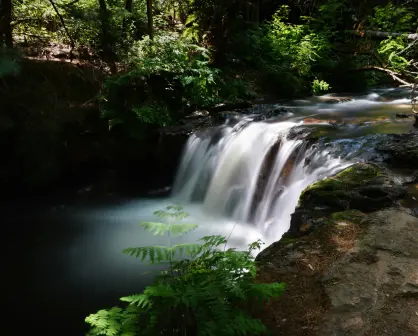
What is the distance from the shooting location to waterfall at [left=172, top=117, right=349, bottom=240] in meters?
6.85

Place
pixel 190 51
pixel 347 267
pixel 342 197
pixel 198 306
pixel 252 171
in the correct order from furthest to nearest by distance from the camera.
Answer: pixel 190 51, pixel 252 171, pixel 342 197, pixel 347 267, pixel 198 306

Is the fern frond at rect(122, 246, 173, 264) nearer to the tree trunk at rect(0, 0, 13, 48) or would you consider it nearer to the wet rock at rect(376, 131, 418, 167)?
the wet rock at rect(376, 131, 418, 167)

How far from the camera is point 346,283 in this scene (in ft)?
10.0

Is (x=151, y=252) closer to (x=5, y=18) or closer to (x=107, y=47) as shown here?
(x=5, y=18)

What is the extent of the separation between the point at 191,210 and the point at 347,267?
5.37 meters

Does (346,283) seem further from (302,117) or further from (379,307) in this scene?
(302,117)

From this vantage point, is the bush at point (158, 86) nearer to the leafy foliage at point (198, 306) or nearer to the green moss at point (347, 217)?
the green moss at point (347, 217)

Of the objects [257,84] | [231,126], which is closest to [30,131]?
[231,126]

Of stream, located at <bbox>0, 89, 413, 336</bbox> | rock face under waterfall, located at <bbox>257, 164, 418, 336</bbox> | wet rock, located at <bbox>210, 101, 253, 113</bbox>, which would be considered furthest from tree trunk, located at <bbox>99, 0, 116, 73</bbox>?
rock face under waterfall, located at <bbox>257, 164, 418, 336</bbox>

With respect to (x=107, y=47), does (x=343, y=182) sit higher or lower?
lower

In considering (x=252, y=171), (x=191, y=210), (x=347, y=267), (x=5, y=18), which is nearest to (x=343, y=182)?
(x=347, y=267)

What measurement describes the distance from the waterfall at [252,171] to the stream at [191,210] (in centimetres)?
2

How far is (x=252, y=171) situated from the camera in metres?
8.02

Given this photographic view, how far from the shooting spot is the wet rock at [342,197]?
4.39 metres
